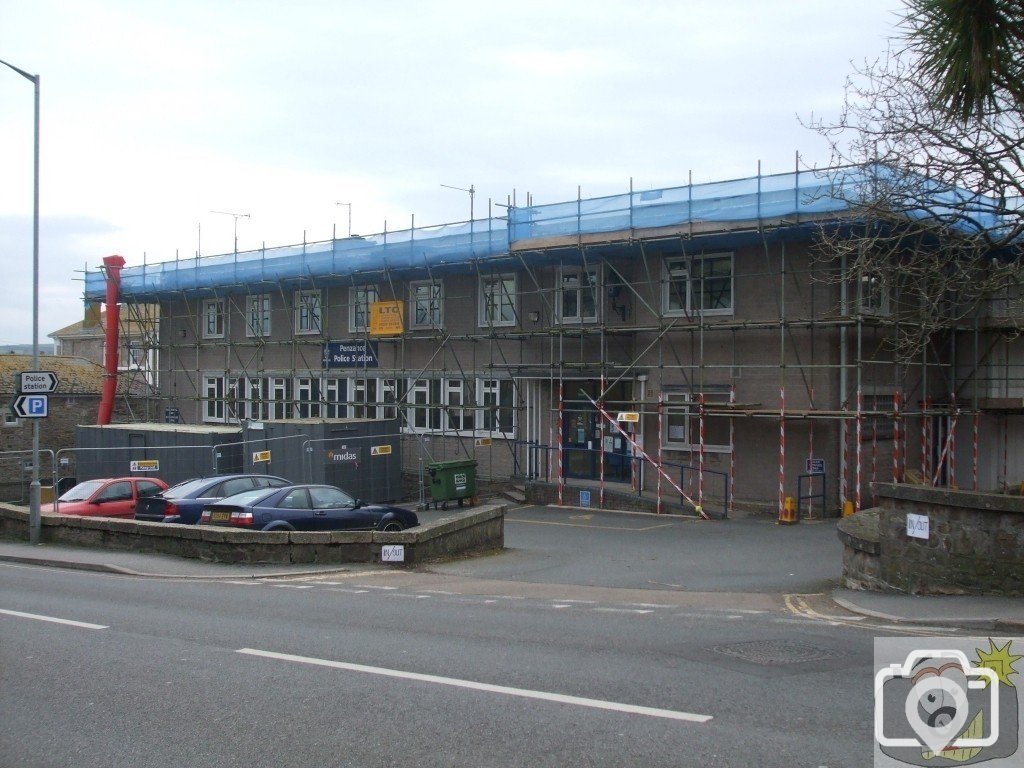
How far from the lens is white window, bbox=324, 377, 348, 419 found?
3372 cm

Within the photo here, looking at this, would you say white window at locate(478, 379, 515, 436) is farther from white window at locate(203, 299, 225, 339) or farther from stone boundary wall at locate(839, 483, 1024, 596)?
stone boundary wall at locate(839, 483, 1024, 596)

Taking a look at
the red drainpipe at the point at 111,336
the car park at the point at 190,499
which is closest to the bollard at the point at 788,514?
the car park at the point at 190,499

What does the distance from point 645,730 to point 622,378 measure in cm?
1944

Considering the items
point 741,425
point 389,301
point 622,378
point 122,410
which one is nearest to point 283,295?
point 389,301

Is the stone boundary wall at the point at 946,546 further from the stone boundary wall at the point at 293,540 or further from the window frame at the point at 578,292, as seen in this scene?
the window frame at the point at 578,292

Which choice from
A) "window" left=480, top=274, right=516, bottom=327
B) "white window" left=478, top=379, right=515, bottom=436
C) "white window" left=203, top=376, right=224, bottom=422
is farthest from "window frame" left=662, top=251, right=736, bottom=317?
"white window" left=203, top=376, right=224, bottom=422

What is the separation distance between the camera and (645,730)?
642 centimetres

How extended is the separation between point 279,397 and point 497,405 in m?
10.5

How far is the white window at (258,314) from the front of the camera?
35.8m

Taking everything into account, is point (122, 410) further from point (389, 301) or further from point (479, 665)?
point (479, 665)

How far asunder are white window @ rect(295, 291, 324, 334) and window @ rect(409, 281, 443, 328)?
3921 millimetres

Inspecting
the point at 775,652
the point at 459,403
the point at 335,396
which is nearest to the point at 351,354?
the point at 335,396

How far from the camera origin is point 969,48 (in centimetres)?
927

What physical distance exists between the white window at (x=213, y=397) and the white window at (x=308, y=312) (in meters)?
5.03
